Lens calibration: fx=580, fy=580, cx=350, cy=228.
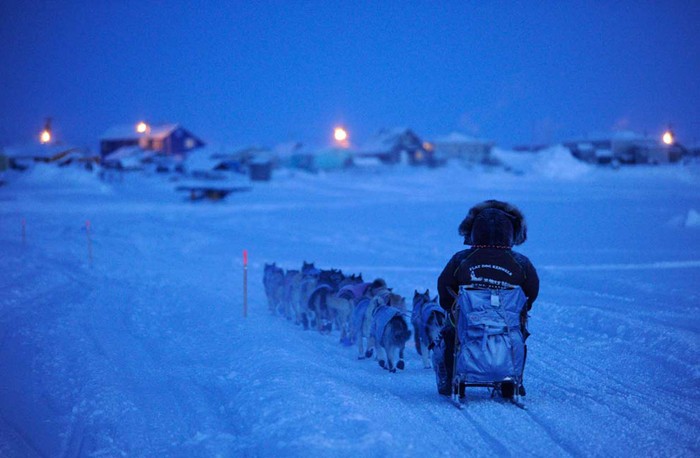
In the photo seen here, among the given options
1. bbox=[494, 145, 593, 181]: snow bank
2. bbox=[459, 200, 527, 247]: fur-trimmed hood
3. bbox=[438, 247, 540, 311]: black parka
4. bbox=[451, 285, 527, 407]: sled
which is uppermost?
bbox=[494, 145, 593, 181]: snow bank

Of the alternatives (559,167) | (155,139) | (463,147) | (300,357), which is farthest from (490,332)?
(463,147)

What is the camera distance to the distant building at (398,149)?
7669 cm

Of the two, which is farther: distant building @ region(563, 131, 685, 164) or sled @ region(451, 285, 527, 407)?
distant building @ region(563, 131, 685, 164)

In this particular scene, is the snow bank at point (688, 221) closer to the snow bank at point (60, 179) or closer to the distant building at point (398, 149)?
the snow bank at point (60, 179)

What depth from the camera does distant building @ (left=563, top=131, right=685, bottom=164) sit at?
251 ft

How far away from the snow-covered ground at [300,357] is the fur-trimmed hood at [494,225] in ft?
5.06

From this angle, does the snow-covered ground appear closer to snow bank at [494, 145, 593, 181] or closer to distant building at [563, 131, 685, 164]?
snow bank at [494, 145, 593, 181]

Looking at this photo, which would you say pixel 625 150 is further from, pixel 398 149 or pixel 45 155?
pixel 45 155

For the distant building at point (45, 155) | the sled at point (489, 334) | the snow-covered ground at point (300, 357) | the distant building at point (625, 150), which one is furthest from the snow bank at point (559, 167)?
→ the sled at point (489, 334)

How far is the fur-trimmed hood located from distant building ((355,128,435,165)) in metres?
71.4

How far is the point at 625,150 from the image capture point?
266 ft

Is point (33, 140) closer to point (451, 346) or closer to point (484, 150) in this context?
point (484, 150)

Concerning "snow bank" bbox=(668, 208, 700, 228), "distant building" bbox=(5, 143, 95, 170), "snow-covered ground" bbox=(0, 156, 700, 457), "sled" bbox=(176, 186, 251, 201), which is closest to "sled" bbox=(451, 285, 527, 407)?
"snow-covered ground" bbox=(0, 156, 700, 457)

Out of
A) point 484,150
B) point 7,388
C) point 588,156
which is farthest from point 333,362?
point 484,150
